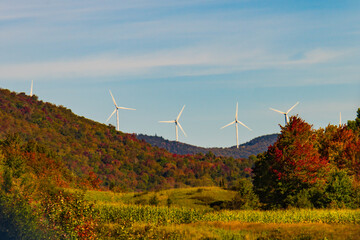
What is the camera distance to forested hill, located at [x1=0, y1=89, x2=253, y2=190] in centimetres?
15775

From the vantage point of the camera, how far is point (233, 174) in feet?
604

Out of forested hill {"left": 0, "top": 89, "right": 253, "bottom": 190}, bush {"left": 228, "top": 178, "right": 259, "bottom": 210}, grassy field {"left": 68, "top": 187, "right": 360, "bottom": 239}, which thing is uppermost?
forested hill {"left": 0, "top": 89, "right": 253, "bottom": 190}

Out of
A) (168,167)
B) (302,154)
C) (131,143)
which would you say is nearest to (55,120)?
(131,143)

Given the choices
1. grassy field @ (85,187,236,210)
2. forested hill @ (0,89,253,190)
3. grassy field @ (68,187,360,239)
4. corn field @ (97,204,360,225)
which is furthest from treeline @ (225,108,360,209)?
forested hill @ (0,89,253,190)

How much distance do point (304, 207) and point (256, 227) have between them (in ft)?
49.0

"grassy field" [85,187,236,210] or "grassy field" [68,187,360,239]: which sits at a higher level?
"grassy field" [85,187,236,210]

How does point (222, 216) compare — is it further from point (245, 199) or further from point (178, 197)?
point (178, 197)

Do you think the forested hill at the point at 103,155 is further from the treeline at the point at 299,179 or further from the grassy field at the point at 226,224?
the grassy field at the point at 226,224

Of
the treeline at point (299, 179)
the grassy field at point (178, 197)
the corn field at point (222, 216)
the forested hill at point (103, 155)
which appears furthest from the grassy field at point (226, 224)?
the forested hill at point (103, 155)

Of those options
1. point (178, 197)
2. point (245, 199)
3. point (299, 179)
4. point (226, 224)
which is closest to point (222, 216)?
point (226, 224)

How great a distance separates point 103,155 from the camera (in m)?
175

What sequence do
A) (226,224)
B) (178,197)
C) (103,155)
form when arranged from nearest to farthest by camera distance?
(226,224) < (178,197) < (103,155)

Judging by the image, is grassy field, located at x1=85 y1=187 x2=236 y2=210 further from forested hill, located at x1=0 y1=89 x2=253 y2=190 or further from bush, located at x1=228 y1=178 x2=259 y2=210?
forested hill, located at x1=0 y1=89 x2=253 y2=190

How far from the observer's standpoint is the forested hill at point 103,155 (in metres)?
158
